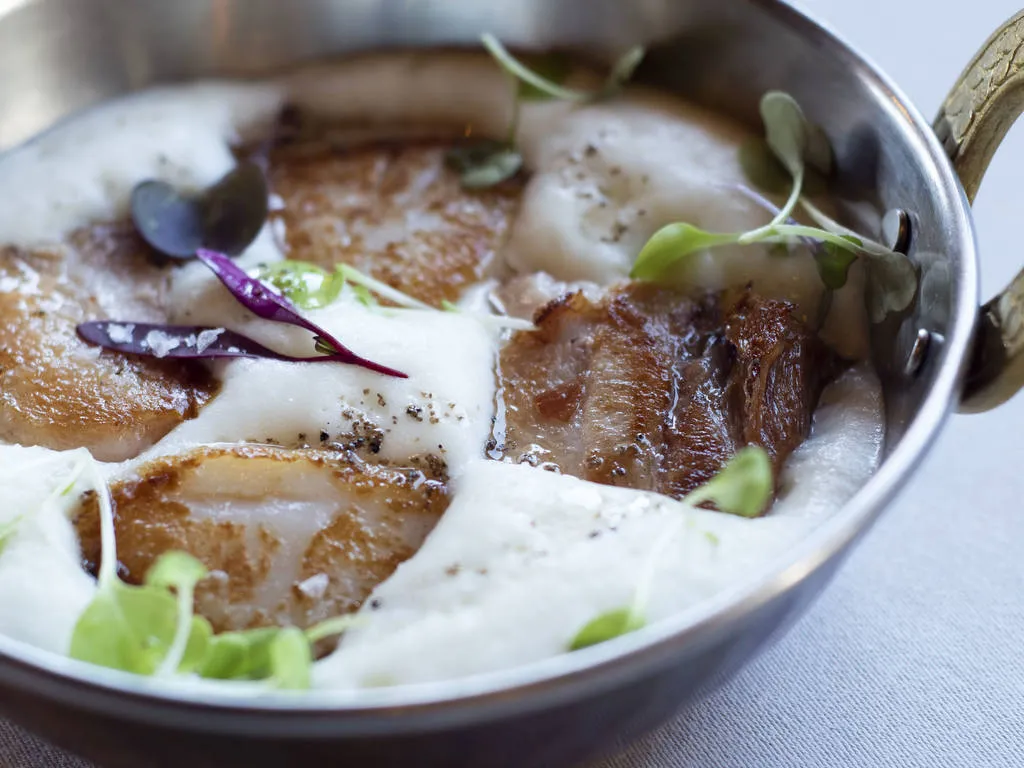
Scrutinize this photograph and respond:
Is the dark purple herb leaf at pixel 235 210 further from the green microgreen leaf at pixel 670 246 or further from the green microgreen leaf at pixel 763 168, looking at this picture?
the green microgreen leaf at pixel 763 168

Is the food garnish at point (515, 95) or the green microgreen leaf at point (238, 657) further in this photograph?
the food garnish at point (515, 95)

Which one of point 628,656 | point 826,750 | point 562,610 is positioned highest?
point 628,656

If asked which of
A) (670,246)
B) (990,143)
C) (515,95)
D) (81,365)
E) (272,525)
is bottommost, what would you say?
(81,365)

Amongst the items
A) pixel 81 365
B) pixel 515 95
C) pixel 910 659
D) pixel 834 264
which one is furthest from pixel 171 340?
pixel 910 659

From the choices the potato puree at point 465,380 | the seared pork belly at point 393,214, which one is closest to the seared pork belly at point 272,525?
the potato puree at point 465,380

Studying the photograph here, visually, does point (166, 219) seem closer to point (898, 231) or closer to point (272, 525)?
point (272, 525)

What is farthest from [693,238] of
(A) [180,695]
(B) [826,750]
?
(A) [180,695]

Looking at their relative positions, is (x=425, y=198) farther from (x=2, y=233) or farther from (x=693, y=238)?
(x=2, y=233)
